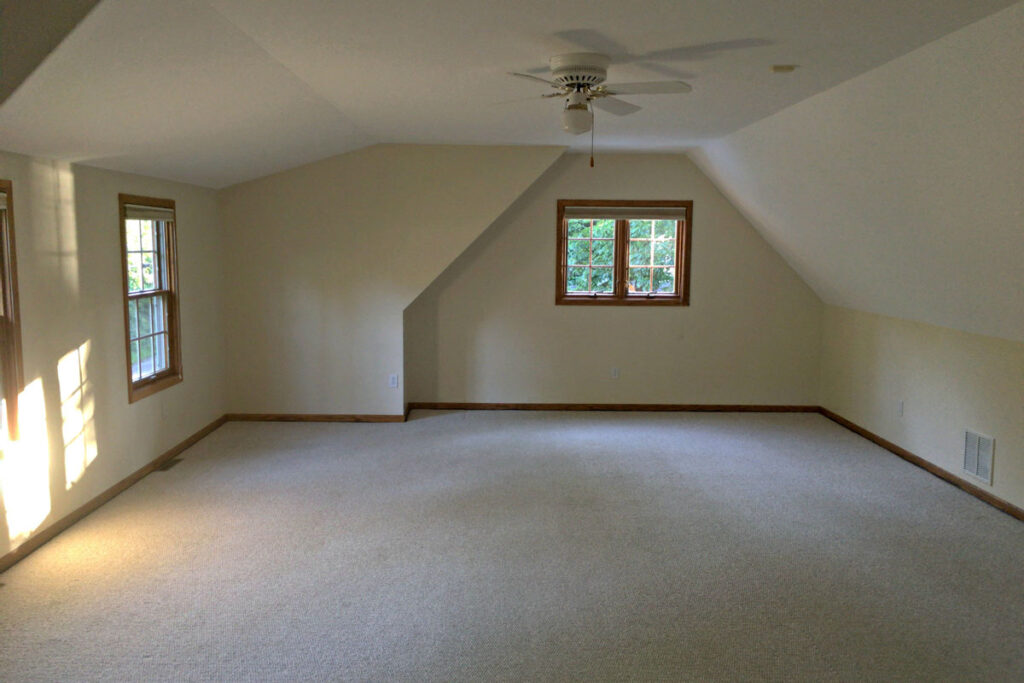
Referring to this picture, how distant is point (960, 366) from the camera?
4957 mm

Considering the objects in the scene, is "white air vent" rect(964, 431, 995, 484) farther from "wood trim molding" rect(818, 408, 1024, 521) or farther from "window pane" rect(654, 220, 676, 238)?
"window pane" rect(654, 220, 676, 238)

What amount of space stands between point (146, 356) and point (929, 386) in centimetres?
536

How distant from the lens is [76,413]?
167 inches

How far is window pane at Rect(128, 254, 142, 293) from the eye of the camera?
4.99m

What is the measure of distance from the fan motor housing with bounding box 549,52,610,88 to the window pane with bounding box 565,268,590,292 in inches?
146

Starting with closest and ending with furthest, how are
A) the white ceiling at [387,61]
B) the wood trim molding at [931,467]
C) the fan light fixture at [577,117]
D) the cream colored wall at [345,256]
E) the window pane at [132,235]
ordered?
the white ceiling at [387,61] < the fan light fixture at [577,117] < the wood trim molding at [931,467] < the window pane at [132,235] < the cream colored wall at [345,256]

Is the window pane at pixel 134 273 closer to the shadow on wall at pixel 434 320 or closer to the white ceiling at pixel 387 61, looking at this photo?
the white ceiling at pixel 387 61

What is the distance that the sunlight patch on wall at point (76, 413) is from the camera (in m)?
4.11

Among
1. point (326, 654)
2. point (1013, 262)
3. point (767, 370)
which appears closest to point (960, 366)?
point (1013, 262)

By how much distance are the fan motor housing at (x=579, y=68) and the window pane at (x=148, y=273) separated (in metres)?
3.25

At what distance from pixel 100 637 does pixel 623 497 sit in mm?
2840

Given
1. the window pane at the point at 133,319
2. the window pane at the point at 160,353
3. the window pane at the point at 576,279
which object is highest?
the window pane at the point at 576,279

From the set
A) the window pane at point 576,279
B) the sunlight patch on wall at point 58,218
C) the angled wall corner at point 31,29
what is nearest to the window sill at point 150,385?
the sunlight patch on wall at point 58,218

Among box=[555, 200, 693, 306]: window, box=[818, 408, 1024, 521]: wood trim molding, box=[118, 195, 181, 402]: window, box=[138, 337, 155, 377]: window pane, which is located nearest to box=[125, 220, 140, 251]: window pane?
box=[118, 195, 181, 402]: window
